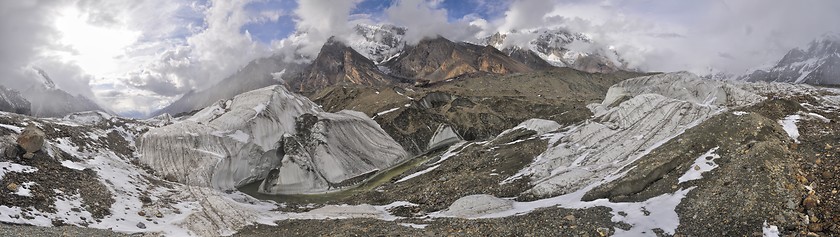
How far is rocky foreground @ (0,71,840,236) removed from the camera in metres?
24.4

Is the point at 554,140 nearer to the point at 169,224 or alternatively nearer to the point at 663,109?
the point at 663,109

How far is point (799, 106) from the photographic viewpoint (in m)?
38.5

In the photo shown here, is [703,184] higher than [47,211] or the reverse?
the reverse

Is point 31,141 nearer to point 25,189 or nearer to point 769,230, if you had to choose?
point 25,189

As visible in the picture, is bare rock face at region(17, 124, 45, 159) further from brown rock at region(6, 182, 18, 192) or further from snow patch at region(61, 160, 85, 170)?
→ brown rock at region(6, 182, 18, 192)

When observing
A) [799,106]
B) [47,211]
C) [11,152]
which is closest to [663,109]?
[799,106]

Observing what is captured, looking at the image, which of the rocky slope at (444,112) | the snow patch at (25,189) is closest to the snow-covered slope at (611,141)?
the rocky slope at (444,112)

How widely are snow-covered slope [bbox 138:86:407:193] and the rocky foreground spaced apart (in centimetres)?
27

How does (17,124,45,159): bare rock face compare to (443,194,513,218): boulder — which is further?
(17,124,45,159): bare rock face

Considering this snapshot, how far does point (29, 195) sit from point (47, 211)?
7.50ft

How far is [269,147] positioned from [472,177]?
36.8 metres

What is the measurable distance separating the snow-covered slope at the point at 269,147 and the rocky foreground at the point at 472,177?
0.88 feet

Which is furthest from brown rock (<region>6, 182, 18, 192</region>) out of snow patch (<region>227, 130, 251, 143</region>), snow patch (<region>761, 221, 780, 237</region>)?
snow patch (<region>761, 221, 780, 237</region>)

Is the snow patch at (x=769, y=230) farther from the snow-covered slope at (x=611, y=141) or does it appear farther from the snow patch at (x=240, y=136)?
the snow patch at (x=240, y=136)
